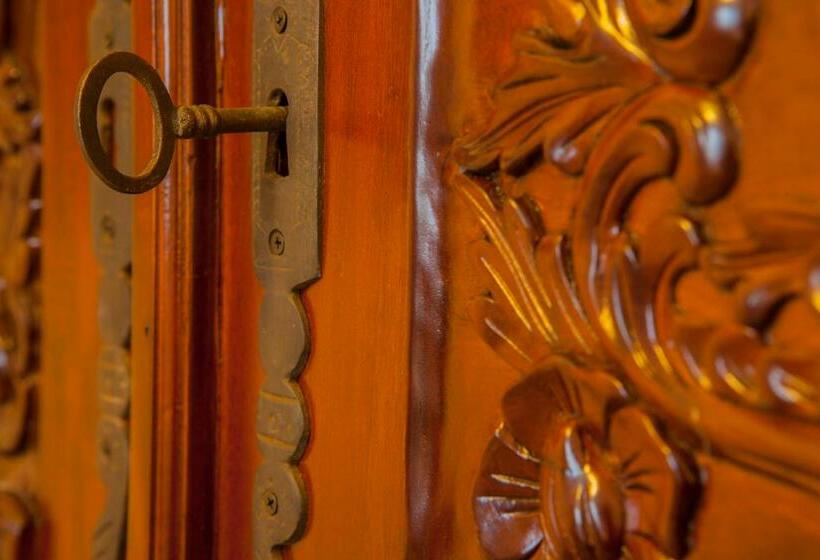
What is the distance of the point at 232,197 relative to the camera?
19.7 inches

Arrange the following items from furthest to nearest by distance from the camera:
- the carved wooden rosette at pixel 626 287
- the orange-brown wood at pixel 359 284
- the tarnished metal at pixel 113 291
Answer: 1. the tarnished metal at pixel 113 291
2. the orange-brown wood at pixel 359 284
3. the carved wooden rosette at pixel 626 287

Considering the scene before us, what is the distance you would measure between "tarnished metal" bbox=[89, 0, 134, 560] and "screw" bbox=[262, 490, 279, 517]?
117 mm

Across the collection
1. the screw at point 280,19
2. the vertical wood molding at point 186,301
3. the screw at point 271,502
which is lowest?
the screw at point 271,502

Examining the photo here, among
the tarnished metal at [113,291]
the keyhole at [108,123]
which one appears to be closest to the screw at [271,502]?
the tarnished metal at [113,291]

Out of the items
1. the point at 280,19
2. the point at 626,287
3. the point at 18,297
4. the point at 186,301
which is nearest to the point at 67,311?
the point at 18,297

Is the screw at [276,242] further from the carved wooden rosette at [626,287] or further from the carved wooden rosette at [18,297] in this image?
the carved wooden rosette at [18,297]

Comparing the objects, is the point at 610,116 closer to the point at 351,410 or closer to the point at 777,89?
the point at 777,89

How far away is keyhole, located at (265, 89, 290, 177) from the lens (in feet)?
1.52

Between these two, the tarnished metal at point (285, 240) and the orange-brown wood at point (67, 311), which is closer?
the tarnished metal at point (285, 240)

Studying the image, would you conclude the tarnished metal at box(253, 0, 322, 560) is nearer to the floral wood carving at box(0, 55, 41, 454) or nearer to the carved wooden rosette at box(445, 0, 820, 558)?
the carved wooden rosette at box(445, 0, 820, 558)

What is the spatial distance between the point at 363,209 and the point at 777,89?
0.64 ft

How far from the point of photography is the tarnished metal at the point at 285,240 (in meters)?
0.45

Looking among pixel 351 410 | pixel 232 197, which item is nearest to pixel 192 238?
pixel 232 197

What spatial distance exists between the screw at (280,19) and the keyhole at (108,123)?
15cm
